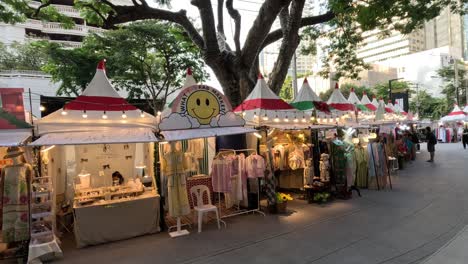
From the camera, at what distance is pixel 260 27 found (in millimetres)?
8969

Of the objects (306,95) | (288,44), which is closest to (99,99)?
(306,95)

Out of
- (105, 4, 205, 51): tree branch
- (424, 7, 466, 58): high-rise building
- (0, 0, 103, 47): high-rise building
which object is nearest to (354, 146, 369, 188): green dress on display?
(105, 4, 205, 51): tree branch

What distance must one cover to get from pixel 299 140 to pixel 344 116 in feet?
5.61

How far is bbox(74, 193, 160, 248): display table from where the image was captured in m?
5.48

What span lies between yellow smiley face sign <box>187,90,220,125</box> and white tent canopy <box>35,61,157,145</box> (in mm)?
939

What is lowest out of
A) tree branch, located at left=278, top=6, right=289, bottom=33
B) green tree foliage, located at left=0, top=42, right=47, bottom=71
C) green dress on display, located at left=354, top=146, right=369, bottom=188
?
green dress on display, located at left=354, top=146, right=369, bottom=188

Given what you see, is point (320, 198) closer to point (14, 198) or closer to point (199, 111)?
point (199, 111)

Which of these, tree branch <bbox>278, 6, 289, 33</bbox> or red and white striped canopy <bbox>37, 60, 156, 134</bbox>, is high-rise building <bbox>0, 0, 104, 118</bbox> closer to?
tree branch <bbox>278, 6, 289, 33</bbox>

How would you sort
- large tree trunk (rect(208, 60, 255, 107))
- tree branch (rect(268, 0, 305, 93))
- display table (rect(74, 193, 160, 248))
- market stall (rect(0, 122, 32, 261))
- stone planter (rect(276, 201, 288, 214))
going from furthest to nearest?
1. large tree trunk (rect(208, 60, 255, 107))
2. tree branch (rect(268, 0, 305, 93))
3. stone planter (rect(276, 201, 288, 214))
4. display table (rect(74, 193, 160, 248))
5. market stall (rect(0, 122, 32, 261))

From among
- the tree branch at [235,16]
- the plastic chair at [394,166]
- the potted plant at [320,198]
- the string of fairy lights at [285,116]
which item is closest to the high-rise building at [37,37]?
the tree branch at [235,16]

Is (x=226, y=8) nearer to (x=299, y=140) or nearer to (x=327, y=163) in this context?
(x=299, y=140)

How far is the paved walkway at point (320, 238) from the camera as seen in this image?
15.4ft

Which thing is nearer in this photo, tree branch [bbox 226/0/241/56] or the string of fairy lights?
the string of fairy lights

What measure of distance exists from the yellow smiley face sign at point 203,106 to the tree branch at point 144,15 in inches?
134
